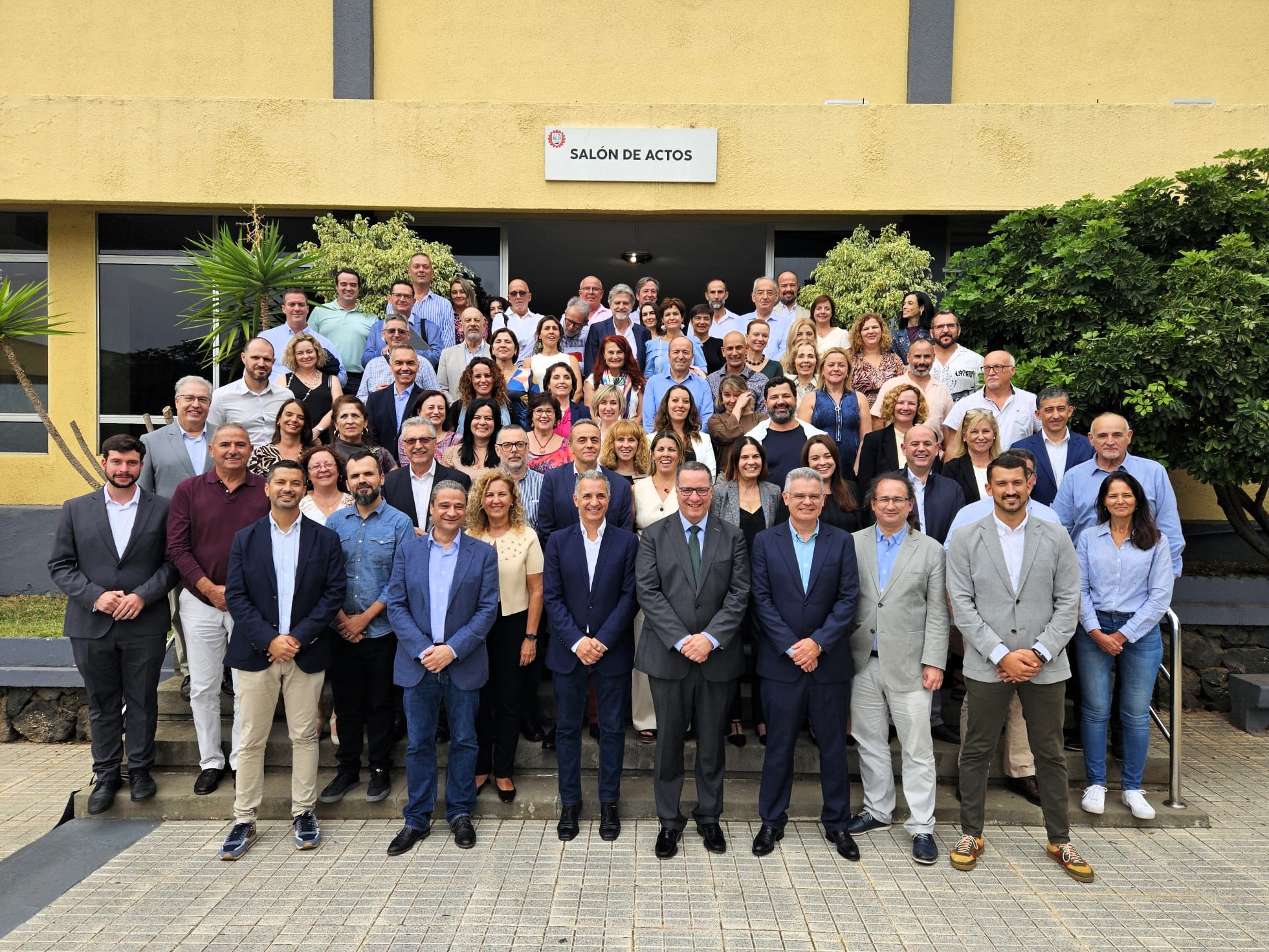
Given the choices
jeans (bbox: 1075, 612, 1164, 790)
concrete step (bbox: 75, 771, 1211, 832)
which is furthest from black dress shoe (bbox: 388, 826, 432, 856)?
jeans (bbox: 1075, 612, 1164, 790)

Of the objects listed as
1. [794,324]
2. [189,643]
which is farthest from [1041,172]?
[189,643]

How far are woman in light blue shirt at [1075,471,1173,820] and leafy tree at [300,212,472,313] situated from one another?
23.0ft

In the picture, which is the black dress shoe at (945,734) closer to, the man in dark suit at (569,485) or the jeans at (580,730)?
the jeans at (580,730)

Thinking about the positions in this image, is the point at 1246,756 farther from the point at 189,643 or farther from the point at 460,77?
the point at 460,77

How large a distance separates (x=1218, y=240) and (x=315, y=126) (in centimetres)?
951

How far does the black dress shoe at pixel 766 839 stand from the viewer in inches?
182

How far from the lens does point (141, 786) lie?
16.8ft

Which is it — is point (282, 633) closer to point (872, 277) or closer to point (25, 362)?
point (872, 277)

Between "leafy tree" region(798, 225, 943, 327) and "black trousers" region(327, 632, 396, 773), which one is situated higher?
"leafy tree" region(798, 225, 943, 327)

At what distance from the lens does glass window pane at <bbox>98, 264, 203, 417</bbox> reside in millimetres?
10500

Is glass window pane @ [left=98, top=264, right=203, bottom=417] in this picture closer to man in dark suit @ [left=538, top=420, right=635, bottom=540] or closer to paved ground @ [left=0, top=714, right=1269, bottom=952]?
paved ground @ [left=0, top=714, right=1269, bottom=952]

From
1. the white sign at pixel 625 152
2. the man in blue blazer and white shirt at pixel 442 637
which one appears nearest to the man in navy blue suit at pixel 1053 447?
the man in blue blazer and white shirt at pixel 442 637

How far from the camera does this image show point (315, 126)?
9.71 metres

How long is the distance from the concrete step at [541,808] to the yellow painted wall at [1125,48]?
28.8 ft
